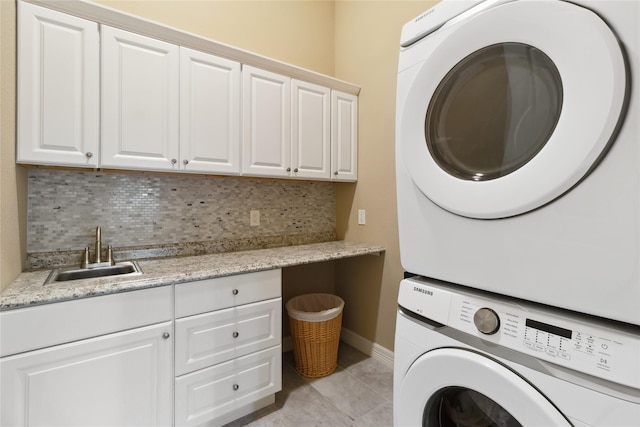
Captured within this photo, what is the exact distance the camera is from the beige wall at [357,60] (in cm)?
202

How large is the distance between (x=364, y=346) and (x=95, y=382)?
1.79 m

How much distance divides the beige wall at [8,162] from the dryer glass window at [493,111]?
1.66 metres

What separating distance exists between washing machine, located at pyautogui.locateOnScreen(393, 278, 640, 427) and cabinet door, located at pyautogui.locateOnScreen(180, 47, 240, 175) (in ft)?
4.43

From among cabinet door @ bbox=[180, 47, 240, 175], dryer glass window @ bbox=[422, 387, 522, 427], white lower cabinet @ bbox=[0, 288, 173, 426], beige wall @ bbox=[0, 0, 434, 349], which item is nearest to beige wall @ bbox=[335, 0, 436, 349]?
beige wall @ bbox=[0, 0, 434, 349]

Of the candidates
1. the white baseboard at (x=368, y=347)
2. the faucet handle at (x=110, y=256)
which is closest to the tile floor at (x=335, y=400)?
the white baseboard at (x=368, y=347)

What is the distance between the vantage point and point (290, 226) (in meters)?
2.40

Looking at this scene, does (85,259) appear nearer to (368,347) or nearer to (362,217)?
(362,217)

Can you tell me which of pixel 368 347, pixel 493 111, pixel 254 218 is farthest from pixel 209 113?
pixel 368 347

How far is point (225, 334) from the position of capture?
4.89ft

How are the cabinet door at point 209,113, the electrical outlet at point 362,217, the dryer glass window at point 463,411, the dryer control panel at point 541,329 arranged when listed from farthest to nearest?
the electrical outlet at point 362,217, the cabinet door at point 209,113, the dryer glass window at point 463,411, the dryer control panel at point 541,329

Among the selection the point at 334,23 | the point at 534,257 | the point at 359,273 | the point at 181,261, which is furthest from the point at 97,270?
the point at 334,23

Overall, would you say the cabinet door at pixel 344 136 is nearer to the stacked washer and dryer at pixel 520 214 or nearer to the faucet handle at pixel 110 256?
the stacked washer and dryer at pixel 520 214

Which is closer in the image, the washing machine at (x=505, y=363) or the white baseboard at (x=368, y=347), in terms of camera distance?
the washing machine at (x=505, y=363)

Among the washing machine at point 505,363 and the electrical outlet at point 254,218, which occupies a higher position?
the electrical outlet at point 254,218
